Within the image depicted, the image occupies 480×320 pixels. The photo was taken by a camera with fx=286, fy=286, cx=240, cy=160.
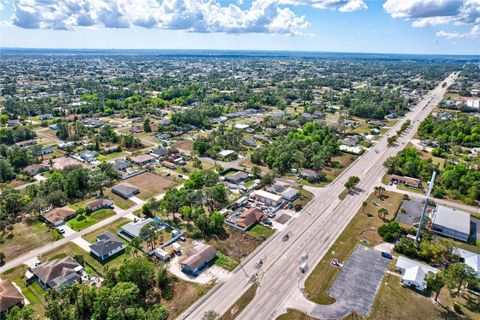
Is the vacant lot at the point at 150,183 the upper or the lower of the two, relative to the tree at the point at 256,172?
lower

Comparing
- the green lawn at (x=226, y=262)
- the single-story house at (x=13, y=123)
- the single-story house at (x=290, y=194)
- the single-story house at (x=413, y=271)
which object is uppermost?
the single-story house at (x=13, y=123)

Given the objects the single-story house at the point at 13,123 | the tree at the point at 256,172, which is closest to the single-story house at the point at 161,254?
the tree at the point at 256,172

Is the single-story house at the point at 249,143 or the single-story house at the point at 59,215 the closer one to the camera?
the single-story house at the point at 59,215

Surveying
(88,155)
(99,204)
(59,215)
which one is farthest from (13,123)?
(99,204)

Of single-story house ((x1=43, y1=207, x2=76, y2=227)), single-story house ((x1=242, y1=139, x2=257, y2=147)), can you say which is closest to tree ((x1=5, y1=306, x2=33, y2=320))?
single-story house ((x1=43, y1=207, x2=76, y2=227))

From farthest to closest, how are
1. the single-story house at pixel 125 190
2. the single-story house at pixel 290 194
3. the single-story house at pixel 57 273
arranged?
the single-story house at pixel 125 190, the single-story house at pixel 290 194, the single-story house at pixel 57 273

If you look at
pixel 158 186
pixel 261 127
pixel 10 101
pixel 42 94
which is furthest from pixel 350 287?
pixel 42 94

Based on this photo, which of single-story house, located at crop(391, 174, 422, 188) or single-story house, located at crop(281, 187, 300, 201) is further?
single-story house, located at crop(391, 174, 422, 188)

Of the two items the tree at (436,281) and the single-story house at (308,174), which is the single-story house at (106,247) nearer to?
the tree at (436,281)

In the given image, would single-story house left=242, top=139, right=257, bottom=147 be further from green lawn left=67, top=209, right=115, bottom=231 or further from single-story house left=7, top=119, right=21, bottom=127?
single-story house left=7, top=119, right=21, bottom=127
